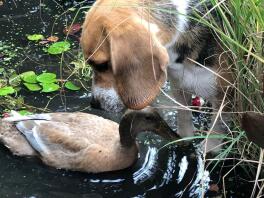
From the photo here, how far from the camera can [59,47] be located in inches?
202

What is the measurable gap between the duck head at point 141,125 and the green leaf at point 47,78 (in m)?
1.17

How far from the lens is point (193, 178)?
3754mm

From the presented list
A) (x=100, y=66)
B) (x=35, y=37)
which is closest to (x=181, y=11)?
(x=100, y=66)

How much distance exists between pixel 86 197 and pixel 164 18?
50.0 inches

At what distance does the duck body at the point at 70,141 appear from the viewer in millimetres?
3791

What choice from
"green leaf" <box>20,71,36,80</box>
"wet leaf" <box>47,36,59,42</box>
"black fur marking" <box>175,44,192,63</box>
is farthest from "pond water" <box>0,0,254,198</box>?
"wet leaf" <box>47,36,59,42</box>

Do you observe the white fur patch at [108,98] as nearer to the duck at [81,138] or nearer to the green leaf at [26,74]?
the duck at [81,138]

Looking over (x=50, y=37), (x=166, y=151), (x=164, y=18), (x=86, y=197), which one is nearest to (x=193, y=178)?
(x=166, y=151)

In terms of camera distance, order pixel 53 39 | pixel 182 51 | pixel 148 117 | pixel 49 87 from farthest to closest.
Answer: pixel 53 39 → pixel 49 87 → pixel 148 117 → pixel 182 51

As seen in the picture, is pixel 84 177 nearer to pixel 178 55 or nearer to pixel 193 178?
pixel 193 178

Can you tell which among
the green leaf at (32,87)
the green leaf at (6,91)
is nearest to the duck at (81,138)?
the green leaf at (6,91)

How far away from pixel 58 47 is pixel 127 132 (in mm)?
1683

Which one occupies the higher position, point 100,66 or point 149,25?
point 149,25

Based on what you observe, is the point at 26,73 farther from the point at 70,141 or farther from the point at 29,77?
the point at 70,141
